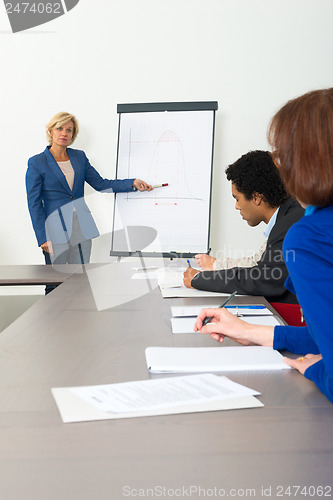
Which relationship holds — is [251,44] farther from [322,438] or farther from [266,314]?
[322,438]

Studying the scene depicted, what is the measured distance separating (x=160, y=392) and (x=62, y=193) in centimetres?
330

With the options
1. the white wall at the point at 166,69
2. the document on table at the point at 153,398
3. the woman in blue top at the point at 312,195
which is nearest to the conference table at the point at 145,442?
the document on table at the point at 153,398

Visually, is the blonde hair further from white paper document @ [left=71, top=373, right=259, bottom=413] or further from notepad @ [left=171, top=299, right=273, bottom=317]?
white paper document @ [left=71, top=373, right=259, bottom=413]

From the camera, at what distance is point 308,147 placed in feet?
2.99

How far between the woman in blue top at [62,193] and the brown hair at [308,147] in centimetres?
331

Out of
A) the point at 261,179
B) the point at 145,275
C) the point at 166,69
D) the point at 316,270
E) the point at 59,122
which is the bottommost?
the point at 145,275

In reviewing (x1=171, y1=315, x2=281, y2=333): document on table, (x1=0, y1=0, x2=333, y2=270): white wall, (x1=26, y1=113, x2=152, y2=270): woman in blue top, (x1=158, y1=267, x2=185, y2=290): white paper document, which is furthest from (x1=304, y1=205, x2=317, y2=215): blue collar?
(x1=0, y1=0, x2=333, y2=270): white wall

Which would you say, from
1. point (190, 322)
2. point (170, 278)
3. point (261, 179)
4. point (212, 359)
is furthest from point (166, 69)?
point (212, 359)

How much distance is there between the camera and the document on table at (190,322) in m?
1.54

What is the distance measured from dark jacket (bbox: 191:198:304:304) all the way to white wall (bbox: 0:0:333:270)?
100 inches

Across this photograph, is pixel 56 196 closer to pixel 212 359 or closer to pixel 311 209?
pixel 212 359

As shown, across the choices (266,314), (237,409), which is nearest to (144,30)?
(266,314)

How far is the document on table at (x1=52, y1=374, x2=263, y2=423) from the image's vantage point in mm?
947

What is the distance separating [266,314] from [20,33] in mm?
3911
